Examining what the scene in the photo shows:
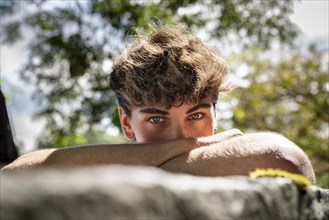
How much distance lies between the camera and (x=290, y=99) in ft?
60.2

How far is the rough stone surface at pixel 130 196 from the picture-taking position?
1.96 feet

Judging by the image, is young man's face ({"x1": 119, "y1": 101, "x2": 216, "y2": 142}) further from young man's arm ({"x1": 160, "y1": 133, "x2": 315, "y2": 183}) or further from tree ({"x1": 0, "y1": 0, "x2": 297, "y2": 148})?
tree ({"x1": 0, "y1": 0, "x2": 297, "y2": 148})

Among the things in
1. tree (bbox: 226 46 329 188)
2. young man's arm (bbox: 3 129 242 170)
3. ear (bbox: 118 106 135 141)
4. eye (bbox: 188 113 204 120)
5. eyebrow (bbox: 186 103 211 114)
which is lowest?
tree (bbox: 226 46 329 188)

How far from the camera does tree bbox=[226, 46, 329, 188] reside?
56.6 feet

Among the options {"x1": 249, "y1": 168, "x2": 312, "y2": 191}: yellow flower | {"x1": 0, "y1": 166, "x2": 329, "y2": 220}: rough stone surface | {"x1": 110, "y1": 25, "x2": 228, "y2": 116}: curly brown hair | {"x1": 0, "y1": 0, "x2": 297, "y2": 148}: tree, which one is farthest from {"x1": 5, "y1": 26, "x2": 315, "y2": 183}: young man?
{"x1": 0, "y1": 0, "x2": 297, "y2": 148}: tree

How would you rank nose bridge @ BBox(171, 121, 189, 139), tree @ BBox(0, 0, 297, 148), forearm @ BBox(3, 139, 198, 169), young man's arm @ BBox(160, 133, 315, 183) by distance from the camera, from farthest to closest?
tree @ BBox(0, 0, 297, 148)
nose bridge @ BBox(171, 121, 189, 139)
forearm @ BBox(3, 139, 198, 169)
young man's arm @ BBox(160, 133, 315, 183)

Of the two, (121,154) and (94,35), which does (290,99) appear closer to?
(94,35)

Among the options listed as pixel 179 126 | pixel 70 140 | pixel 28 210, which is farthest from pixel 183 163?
pixel 70 140

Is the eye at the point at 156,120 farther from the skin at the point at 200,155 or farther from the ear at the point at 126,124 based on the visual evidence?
the skin at the point at 200,155

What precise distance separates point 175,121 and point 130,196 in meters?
1.85

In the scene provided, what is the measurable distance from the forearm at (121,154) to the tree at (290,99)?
50.0 feet

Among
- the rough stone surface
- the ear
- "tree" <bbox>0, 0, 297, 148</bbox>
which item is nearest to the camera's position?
the rough stone surface

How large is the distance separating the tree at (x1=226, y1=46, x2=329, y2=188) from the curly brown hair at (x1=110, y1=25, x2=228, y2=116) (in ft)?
46.3

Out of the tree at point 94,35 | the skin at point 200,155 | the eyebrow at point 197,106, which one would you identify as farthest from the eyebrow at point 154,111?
the tree at point 94,35
